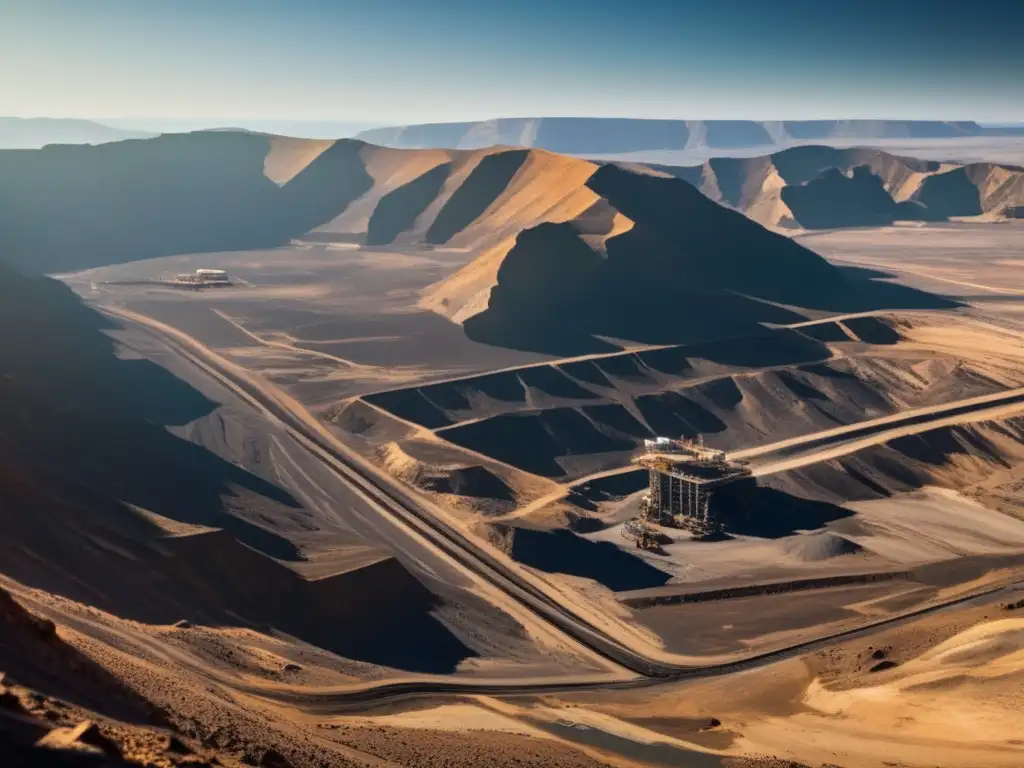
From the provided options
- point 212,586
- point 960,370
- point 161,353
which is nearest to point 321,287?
point 161,353

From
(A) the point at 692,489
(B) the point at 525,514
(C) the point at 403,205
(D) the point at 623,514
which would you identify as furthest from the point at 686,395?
(C) the point at 403,205

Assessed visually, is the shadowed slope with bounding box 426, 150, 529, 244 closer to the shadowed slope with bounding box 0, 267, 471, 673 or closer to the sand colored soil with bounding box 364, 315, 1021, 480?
the sand colored soil with bounding box 364, 315, 1021, 480

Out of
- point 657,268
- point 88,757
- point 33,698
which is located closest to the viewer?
point 88,757

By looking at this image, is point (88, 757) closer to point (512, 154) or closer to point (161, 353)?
point (161, 353)

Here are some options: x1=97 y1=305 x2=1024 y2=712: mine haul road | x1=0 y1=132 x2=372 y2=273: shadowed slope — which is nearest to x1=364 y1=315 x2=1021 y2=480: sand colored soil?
x1=97 y1=305 x2=1024 y2=712: mine haul road

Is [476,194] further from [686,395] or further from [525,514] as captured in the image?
[525,514]

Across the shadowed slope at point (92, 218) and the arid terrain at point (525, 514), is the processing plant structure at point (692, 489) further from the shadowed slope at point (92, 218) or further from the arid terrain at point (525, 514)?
the shadowed slope at point (92, 218)
